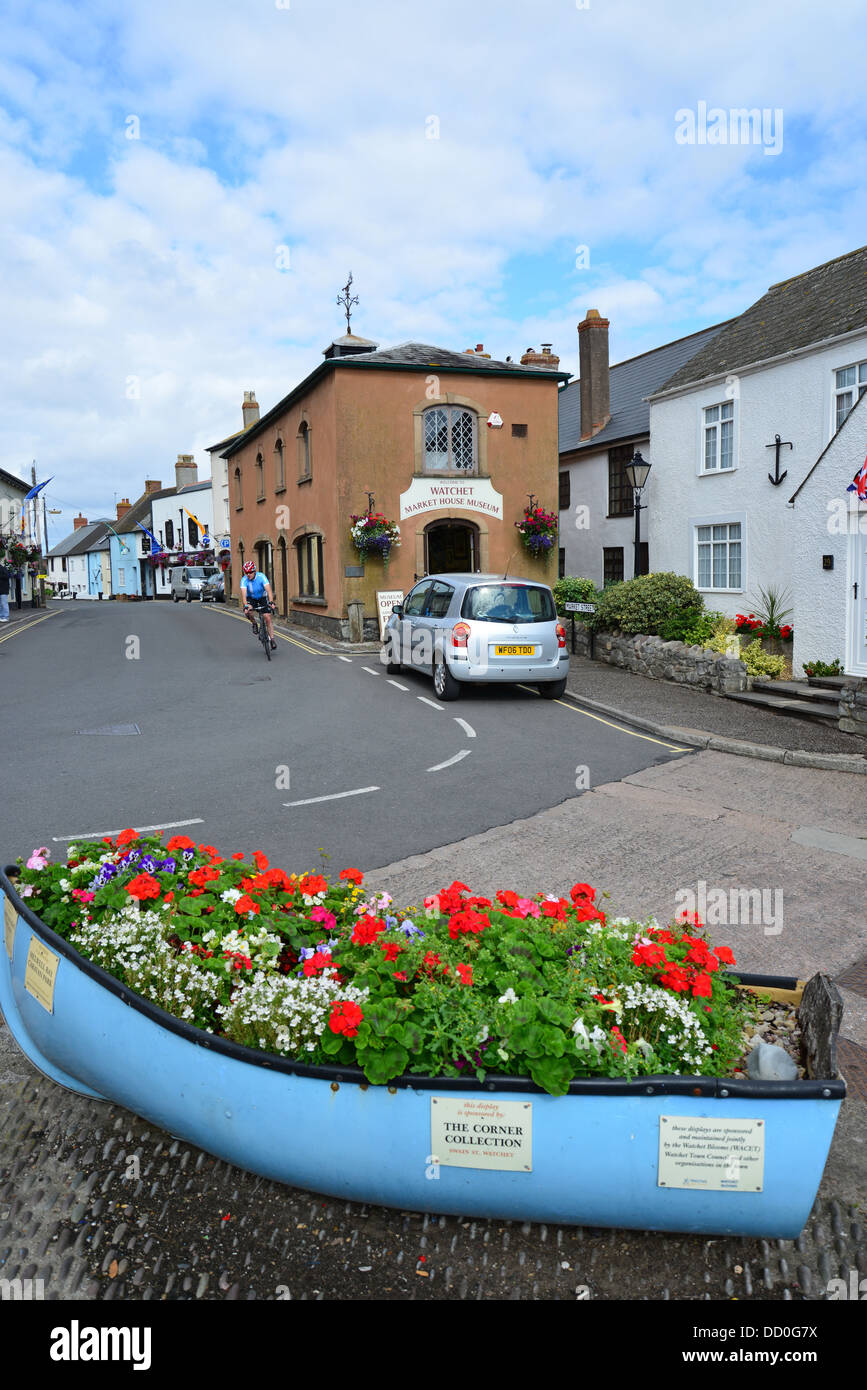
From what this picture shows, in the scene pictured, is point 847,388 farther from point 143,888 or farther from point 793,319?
point 143,888

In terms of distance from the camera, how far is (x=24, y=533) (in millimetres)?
45719

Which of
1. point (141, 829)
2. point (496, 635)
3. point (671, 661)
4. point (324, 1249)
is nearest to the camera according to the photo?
point (324, 1249)

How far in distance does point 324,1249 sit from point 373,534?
63.6 feet

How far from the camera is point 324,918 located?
11.7 ft

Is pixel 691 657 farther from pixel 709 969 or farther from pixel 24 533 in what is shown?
pixel 24 533

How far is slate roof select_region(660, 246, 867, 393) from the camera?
16.8 metres

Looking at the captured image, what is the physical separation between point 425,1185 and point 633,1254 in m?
0.64

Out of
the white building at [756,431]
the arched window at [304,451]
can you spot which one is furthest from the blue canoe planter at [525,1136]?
the arched window at [304,451]

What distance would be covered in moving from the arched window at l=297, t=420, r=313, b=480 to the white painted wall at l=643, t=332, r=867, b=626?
8.88 meters

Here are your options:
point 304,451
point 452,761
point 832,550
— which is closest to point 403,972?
point 452,761

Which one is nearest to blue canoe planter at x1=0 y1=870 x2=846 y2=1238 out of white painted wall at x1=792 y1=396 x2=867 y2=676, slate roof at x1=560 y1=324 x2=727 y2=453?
white painted wall at x1=792 y1=396 x2=867 y2=676

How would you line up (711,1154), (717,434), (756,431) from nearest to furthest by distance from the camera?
(711,1154), (756,431), (717,434)

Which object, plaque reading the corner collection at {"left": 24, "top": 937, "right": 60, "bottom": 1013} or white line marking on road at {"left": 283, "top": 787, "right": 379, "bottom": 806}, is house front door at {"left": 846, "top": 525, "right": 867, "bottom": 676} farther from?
plaque reading the corner collection at {"left": 24, "top": 937, "right": 60, "bottom": 1013}

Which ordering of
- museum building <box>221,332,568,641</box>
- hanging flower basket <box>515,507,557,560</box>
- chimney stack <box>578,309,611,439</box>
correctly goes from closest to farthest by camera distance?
museum building <box>221,332,568,641</box>
hanging flower basket <box>515,507,557,560</box>
chimney stack <box>578,309,611,439</box>
